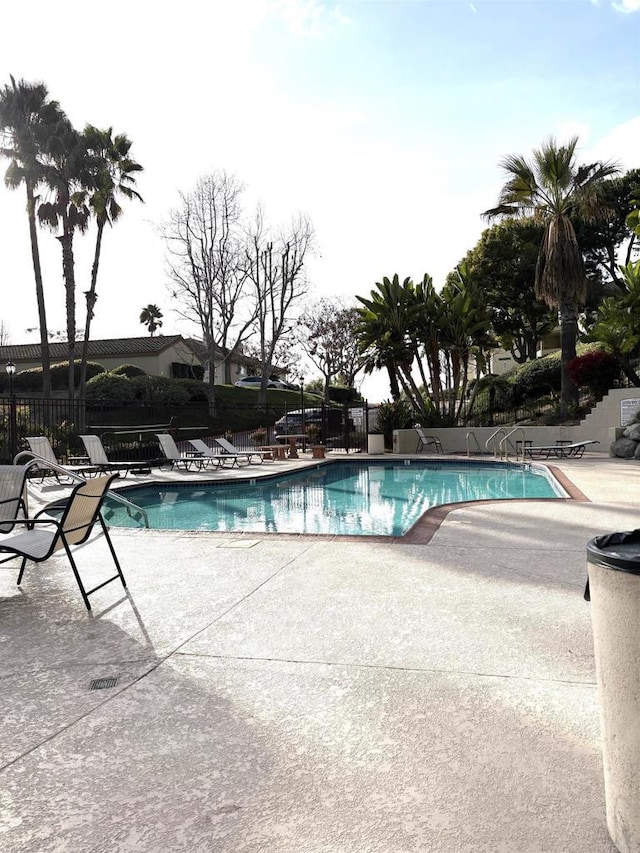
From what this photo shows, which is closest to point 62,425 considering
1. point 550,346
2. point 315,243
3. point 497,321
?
point 315,243

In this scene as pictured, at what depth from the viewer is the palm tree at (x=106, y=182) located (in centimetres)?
2395

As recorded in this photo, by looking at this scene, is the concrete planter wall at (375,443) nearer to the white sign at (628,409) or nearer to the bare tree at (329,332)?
the white sign at (628,409)

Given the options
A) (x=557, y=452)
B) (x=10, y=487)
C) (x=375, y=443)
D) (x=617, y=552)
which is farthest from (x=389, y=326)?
(x=617, y=552)

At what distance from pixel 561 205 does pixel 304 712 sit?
24.0 meters

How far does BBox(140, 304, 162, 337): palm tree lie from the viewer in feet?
185

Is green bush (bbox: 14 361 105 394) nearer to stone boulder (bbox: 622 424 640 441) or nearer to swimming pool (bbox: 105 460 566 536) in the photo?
swimming pool (bbox: 105 460 566 536)

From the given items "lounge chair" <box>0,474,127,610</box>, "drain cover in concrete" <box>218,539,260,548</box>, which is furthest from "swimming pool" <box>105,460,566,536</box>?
"lounge chair" <box>0,474,127,610</box>

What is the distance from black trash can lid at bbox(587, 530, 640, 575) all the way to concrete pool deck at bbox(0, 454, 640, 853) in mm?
844

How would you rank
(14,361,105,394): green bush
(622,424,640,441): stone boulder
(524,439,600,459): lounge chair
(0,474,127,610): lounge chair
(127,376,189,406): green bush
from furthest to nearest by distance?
(14,361,105,394): green bush
(127,376,189,406): green bush
(524,439,600,459): lounge chair
(622,424,640,441): stone boulder
(0,474,127,610): lounge chair

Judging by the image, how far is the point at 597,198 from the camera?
879 inches

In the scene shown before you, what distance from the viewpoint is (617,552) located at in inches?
68.3

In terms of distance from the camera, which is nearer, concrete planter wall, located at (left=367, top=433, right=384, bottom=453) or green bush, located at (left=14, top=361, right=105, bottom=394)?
concrete planter wall, located at (left=367, top=433, right=384, bottom=453)

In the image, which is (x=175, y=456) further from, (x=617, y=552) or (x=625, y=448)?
(x=617, y=552)

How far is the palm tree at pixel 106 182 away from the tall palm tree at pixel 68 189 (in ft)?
1.32
